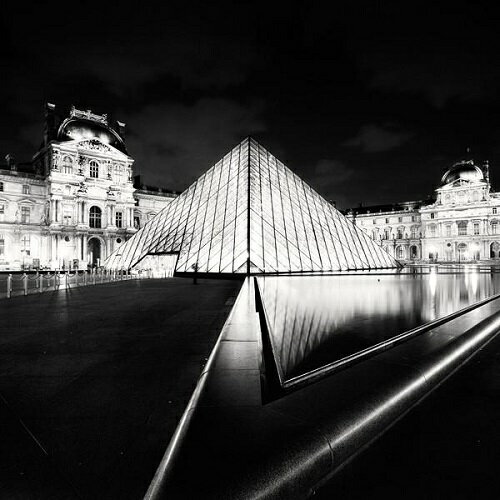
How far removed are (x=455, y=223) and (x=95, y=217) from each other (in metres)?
57.7

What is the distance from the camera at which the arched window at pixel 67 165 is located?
38906mm

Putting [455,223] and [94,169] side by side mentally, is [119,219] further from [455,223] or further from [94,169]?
[455,223]

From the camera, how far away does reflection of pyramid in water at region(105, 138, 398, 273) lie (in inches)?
689

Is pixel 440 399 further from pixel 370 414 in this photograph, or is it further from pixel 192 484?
pixel 192 484

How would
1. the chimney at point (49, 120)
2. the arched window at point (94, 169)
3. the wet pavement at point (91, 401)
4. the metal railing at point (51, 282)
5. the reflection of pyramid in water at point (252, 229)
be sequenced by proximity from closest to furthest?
the wet pavement at point (91, 401)
the metal railing at point (51, 282)
the reflection of pyramid in water at point (252, 229)
the arched window at point (94, 169)
the chimney at point (49, 120)

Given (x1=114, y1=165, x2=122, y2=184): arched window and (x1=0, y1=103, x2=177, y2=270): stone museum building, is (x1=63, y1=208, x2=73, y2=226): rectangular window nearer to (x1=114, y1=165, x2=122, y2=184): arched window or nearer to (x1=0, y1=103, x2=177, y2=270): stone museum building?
(x1=0, y1=103, x2=177, y2=270): stone museum building

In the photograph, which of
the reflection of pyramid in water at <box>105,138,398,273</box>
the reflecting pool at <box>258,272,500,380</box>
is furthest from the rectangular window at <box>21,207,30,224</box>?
the reflecting pool at <box>258,272,500,380</box>

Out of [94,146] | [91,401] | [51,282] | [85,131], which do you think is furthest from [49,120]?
[91,401]

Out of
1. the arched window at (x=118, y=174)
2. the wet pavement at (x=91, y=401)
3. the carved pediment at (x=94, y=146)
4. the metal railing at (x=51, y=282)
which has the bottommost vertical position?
the wet pavement at (x=91, y=401)

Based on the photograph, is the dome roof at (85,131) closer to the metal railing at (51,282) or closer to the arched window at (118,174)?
the arched window at (118,174)

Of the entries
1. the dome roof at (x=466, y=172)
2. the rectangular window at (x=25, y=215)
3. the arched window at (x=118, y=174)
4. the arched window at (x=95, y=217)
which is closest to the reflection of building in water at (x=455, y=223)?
the dome roof at (x=466, y=172)

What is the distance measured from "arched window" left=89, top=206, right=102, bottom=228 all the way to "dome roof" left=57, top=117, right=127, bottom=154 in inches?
341

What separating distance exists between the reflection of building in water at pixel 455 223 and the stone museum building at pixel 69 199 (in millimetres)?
50872

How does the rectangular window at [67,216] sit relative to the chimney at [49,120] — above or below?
below
